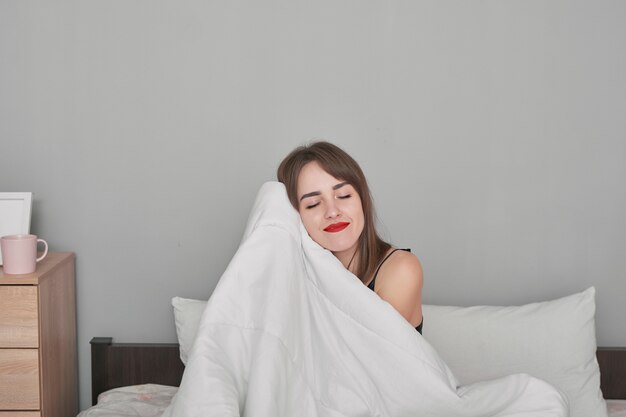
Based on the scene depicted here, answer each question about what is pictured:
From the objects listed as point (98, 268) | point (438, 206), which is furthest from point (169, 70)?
point (438, 206)

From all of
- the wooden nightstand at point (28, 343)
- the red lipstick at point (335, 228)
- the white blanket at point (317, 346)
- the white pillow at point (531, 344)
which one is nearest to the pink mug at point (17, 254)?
the wooden nightstand at point (28, 343)

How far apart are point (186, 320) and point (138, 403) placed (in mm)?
292

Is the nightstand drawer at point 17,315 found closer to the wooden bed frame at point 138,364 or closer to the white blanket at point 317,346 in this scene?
the wooden bed frame at point 138,364

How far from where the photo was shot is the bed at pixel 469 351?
2.03 meters

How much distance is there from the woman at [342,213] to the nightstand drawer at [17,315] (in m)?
0.82

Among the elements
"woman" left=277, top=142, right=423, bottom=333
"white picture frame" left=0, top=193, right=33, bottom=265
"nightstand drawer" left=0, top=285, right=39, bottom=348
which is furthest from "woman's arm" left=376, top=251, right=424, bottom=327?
"white picture frame" left=0, top=193, right=33, bottom=265

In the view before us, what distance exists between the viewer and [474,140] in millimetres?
2324

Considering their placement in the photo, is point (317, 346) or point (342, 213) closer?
point (317, 346)

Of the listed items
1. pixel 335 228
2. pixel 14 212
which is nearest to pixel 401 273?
pixel 335 228

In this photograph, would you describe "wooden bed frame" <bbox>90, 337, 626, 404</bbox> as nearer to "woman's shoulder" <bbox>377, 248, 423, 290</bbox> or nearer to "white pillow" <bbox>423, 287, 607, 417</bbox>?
"white pillow" <bbox>423, 287, 607, 417</bbox>

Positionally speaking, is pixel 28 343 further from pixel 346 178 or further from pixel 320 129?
pixel 320 129

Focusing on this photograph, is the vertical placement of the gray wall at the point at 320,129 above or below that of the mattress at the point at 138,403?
above

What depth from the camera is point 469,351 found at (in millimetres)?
2070

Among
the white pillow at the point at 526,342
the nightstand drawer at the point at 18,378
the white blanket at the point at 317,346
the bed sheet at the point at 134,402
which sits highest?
the white blanket at the point at 317,346
